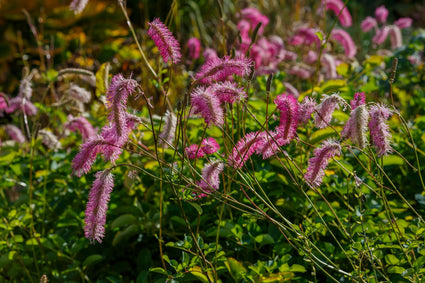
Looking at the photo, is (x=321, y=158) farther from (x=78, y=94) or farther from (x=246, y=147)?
(x=78, y=94)

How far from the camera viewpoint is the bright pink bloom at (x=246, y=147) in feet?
4.09

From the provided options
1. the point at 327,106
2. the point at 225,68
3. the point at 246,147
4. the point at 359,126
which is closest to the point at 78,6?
the point at 225,68

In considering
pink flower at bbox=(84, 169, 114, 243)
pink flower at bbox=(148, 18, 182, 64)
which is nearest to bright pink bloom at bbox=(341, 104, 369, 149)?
pink flower at bbox=(148, 18, 182, 64)

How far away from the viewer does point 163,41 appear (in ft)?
4.00

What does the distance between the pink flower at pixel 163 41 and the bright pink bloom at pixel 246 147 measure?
0.25 metres

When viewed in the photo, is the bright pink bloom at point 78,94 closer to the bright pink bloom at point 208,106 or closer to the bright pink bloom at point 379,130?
the bright pink bloom at point 208,106

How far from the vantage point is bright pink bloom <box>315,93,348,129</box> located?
1.18m

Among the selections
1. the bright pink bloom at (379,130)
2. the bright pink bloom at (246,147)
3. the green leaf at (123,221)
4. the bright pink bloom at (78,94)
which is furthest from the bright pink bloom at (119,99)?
the bright pink bloom at (78,94)

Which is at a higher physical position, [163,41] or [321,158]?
[163,41]

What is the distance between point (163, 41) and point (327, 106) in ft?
1.32

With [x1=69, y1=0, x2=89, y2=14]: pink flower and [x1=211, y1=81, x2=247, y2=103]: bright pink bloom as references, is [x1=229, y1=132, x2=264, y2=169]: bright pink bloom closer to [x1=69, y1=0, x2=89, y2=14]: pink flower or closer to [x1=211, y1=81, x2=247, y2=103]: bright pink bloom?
[x1=211, y1=81, x2=247, y2=103]: bright pink bloom

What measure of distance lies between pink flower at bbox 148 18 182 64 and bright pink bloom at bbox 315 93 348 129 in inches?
13.7

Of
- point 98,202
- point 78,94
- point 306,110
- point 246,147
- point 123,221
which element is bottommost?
point 123,221

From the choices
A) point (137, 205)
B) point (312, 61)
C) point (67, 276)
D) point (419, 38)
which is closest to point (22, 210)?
point (67, 276)
